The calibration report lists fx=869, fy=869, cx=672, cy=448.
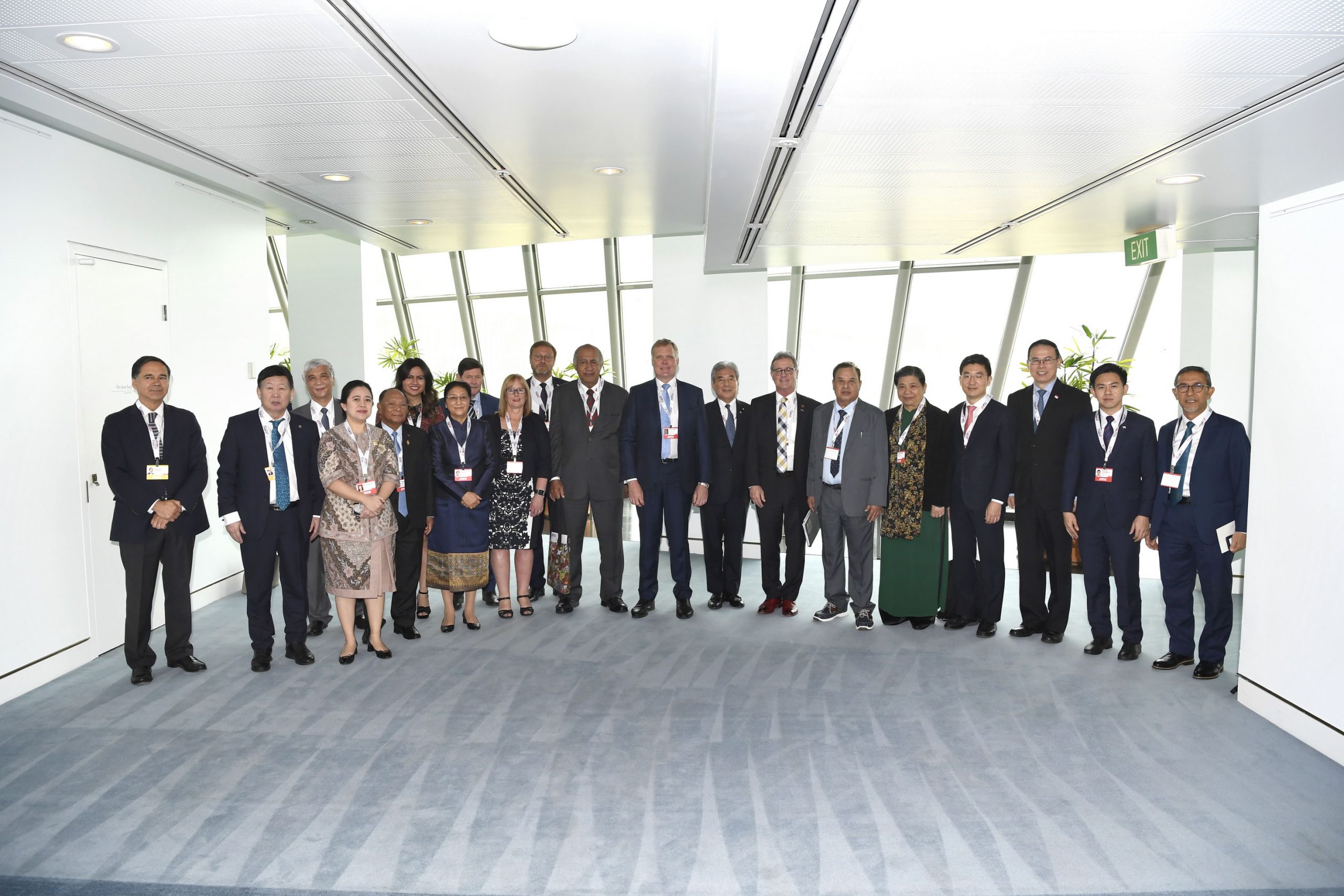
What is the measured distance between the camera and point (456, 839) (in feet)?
9.57

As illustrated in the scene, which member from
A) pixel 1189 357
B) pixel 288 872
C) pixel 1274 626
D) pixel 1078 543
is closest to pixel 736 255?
pixel 1078 543

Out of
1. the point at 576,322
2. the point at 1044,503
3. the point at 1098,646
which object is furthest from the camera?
the point at 576,322

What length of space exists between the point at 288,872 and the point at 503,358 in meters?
9.65

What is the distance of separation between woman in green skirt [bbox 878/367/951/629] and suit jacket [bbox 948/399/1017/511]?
0.18 m

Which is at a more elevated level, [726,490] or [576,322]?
[576,322]

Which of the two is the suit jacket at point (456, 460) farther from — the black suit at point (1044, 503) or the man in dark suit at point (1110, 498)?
the man in dark suit at point (1110, 498)

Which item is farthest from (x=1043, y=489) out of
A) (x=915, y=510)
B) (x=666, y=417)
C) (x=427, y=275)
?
(x=427, y=275)

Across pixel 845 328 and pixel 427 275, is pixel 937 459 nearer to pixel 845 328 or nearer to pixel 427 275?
pixel 845 328

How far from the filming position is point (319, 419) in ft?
17.1

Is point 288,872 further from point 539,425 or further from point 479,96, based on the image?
point 539,425

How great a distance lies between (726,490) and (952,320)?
5.38 metres

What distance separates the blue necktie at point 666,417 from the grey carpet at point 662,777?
1446 mm

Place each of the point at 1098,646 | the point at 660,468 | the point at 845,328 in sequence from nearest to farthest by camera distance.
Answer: the point at 1098,646, the point at 660,468, the point at 845,328

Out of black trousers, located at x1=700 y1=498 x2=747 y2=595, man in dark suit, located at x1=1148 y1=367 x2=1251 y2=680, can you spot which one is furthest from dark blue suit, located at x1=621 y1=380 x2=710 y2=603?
man in dark suit, located at x1=1148 y1=367 x2=1251 y2=680
